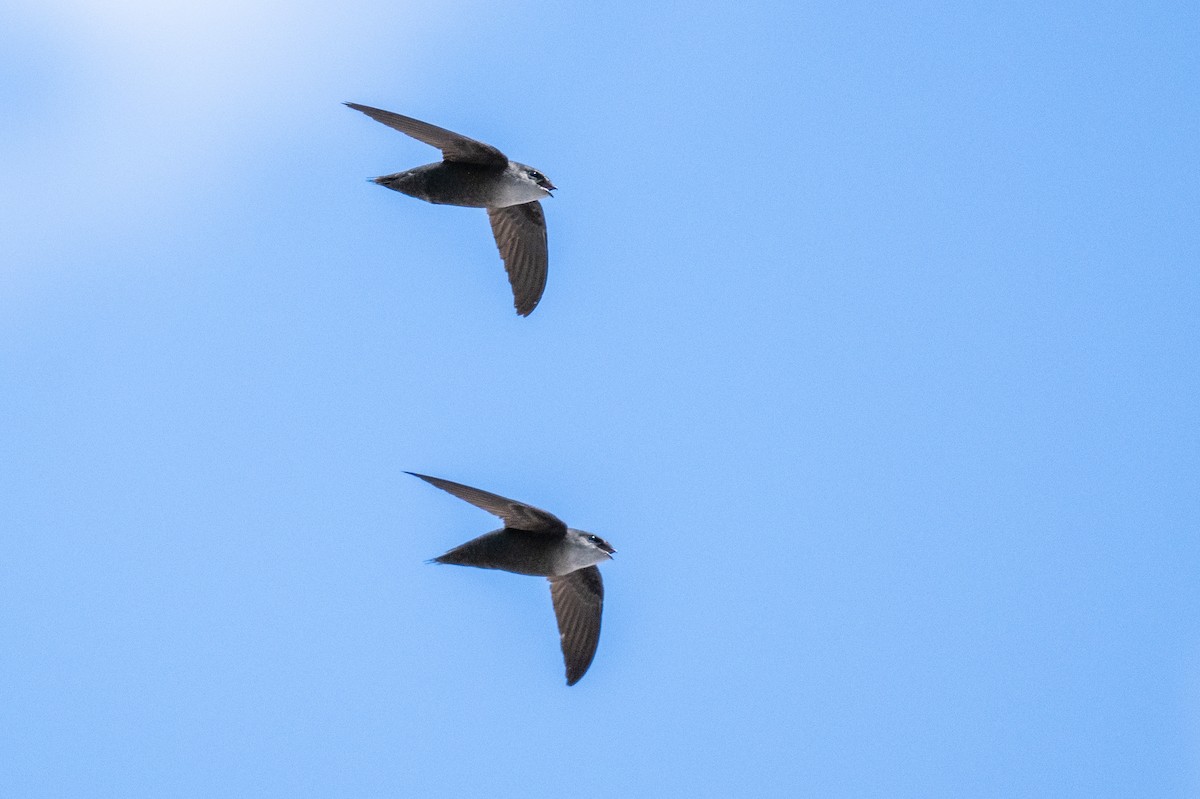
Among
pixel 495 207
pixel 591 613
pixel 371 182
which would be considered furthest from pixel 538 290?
pixel 591 613

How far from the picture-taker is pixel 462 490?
7.24m

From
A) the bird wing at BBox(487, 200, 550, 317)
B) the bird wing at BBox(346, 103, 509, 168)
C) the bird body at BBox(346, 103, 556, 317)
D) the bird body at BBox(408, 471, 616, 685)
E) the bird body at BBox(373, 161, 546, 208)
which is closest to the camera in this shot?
the bird wing at BBox(346, 103, 509, 168)

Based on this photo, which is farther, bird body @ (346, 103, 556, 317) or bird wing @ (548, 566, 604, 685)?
bird wing @ (548, 566, 604, 685)

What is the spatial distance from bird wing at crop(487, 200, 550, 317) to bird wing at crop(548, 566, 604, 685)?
177 centimetres

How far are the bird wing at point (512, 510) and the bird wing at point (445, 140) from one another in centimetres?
177

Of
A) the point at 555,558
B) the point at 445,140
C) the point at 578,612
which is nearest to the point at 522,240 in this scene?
the point at 445,140

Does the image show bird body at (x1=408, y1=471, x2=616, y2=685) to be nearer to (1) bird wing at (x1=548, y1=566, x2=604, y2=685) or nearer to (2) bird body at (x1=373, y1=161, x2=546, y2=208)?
(1) bird wing at (x1=548, y1=566, x2=604, y2=685)

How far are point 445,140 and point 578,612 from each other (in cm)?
281

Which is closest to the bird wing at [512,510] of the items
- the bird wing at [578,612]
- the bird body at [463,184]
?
the bird wing at [578,612]

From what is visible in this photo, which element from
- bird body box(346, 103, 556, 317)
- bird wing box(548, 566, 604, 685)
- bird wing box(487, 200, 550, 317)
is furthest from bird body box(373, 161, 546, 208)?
bird wing box(548, 566, 604, 685)

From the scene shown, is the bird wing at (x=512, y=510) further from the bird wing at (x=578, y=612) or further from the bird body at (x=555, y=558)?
the bird wing at (x=578, y=612)

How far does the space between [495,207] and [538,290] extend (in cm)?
62

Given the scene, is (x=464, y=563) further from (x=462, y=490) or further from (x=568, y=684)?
(x=568, y=684)

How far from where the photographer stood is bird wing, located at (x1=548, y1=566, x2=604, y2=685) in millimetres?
8656
